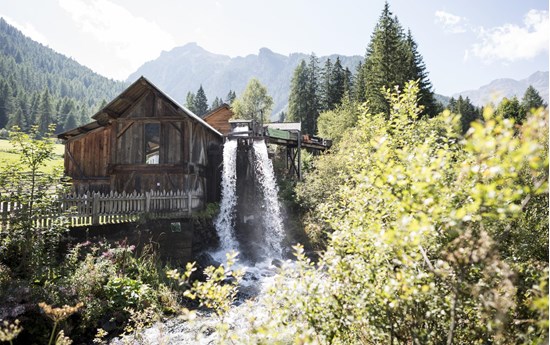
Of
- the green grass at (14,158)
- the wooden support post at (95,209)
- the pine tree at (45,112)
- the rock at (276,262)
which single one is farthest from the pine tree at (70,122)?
the rock at (276,262)

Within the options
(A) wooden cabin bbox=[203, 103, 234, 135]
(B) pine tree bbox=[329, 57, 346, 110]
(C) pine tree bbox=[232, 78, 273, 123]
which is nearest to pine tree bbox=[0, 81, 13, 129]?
(C) pine tree bbox=[232, 78, 273, 123]

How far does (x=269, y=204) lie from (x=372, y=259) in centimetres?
1850

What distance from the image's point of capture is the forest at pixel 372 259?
2.91 m

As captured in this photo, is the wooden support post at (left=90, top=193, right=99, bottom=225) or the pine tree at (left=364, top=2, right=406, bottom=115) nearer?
the wooden support post at (left=90, top=193, right=99, bottom=225)

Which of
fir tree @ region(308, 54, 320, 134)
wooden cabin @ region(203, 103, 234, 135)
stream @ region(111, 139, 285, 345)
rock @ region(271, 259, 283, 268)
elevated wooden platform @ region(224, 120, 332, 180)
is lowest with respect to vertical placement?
rock @ region(271, 259, 283, 268)

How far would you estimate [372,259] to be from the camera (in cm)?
366

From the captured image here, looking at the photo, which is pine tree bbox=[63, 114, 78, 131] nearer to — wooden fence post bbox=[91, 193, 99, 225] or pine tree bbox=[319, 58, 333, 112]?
pine tree bbox=[319, 58, 333, 112]

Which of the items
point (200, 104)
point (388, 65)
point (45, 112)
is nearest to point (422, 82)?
point (388, 65)

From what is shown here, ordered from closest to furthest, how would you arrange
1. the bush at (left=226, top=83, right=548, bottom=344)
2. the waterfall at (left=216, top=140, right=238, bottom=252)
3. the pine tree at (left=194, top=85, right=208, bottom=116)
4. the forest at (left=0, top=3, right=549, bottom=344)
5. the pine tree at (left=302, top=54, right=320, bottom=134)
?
the bush at (left=226, top=83, right=548, bottom=344), the forest at (left=0, top=3, right=549, bottom=344), the waterfall at (left=216, top=140, right=238, bottom=252), the pine tree at (left=302, top=54, right=320, bottom=134), the pine tree at (left=194, top=85, right=208, bottom=116)

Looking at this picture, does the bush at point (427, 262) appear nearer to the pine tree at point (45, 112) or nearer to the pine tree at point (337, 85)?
the pine tree at point (337, 85)

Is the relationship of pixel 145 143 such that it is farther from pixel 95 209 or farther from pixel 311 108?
pixel 311 108

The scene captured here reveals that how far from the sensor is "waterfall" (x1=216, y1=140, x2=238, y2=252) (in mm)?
A: 19031

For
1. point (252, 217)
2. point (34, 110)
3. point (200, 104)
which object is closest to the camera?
point (252, 217)

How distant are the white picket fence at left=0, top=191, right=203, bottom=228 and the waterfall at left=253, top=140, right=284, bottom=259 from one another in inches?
213
